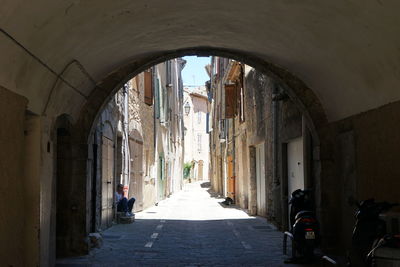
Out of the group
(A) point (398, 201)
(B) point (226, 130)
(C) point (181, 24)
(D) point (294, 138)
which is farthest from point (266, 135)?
(B) point (226, 130)

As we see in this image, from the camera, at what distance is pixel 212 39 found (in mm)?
8711

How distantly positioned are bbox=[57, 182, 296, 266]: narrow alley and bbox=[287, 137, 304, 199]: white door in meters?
1.17

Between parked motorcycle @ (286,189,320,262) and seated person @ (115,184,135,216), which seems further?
seated person @ (115,184,135,216)

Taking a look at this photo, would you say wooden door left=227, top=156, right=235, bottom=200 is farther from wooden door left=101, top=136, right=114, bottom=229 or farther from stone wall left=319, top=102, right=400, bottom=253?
stone wall left=319, top=102, right=400, bottom=253

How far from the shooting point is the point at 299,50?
25.8 feet

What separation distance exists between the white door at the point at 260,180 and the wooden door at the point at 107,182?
4.41 metres

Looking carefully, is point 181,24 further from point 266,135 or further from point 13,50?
point 266,135

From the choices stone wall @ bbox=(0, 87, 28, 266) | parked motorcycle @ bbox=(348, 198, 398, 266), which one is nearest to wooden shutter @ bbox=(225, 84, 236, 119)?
parked motorcycle @ bbox=(348, 198, 398, 266)

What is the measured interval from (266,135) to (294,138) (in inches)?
132

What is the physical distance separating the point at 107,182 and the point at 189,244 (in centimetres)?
360

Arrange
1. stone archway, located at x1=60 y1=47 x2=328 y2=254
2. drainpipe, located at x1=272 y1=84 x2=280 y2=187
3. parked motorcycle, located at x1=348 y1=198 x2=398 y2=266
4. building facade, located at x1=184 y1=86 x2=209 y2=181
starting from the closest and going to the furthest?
1. parked motorcycle, located at x1=348 y1=198 x2=398 y2=266
2. stone archway, located at x1=60 y1=47 x2=328 y2=254
3. drainpipe, located at x1=272 y1=84 x2=280 y2=187
4. building facade, located at x1=184 y1=86 x2=209 y2=181

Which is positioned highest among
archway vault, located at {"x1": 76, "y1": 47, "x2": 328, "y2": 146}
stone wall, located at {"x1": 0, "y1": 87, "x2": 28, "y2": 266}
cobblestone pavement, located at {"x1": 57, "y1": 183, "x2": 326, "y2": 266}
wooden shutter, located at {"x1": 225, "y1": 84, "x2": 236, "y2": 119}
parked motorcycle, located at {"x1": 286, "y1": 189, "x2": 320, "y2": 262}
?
wooden shutter, located at {"x1": 225, "y1": 84, "x2": 236, "y2": 119}

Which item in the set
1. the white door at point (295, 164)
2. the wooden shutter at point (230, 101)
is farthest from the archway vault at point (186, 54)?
the wooden shutter at point (230, 101)

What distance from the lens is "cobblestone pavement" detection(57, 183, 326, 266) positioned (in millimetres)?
8438
